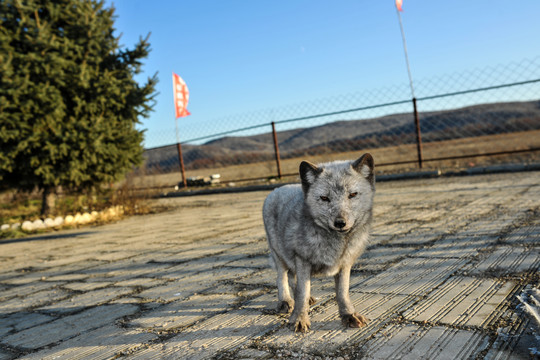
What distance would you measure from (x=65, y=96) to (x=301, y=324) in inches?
288

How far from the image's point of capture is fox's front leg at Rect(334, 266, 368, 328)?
2012 mm

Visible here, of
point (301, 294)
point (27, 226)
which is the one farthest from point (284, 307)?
point (27, 226)

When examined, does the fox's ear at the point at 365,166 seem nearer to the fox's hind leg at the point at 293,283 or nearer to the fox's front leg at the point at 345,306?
the fox's front leg at the point at 345,306

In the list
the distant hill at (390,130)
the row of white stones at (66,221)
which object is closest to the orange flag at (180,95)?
the row of white stones at (66,221)

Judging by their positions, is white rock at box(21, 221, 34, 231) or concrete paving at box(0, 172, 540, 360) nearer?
concrete paving at box(0, 172, 540, 360)

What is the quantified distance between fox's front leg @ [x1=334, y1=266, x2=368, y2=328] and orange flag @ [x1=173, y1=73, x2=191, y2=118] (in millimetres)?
14952

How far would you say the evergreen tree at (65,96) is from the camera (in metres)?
6.88

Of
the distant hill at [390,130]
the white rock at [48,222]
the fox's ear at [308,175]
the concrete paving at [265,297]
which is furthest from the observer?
the distant hill at [390,130]

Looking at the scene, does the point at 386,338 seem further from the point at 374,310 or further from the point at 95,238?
the point at 95,238

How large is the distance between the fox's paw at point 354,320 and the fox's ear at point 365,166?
0.71 metres

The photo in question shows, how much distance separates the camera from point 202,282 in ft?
10.2

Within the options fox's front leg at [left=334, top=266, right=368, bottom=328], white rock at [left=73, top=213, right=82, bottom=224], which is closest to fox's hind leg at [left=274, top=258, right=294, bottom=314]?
fox's front leg at [left=334, top=266, right=368, bottom=328]

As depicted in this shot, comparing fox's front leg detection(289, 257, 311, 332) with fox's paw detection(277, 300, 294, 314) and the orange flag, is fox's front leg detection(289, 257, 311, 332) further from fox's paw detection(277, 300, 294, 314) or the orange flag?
the orange flag

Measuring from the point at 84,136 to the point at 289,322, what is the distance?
645cm
